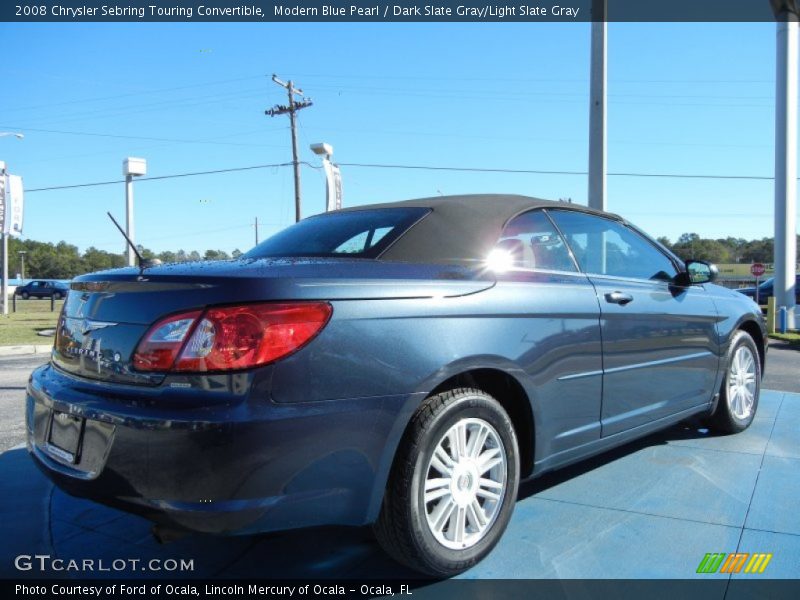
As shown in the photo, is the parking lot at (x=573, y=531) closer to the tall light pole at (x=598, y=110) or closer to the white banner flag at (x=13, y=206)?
the tall light pole at (x=598, y=110)

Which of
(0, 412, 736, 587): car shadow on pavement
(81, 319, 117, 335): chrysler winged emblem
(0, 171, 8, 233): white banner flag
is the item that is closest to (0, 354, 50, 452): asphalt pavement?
(0, 412, 736, 587): car shadow on pavement

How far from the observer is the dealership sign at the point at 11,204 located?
88.3ft

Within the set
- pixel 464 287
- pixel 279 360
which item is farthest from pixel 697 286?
pixel 279 360

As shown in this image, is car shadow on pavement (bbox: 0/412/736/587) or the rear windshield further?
the rear windshield

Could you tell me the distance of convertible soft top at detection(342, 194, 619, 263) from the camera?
282 cm

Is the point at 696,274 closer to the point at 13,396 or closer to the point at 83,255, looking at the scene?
the point at 13,396

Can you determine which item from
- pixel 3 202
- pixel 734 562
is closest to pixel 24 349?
pixel 734 562

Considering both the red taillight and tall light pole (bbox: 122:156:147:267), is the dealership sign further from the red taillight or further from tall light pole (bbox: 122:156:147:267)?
the red taillight

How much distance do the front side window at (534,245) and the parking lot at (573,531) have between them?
121 centimetres

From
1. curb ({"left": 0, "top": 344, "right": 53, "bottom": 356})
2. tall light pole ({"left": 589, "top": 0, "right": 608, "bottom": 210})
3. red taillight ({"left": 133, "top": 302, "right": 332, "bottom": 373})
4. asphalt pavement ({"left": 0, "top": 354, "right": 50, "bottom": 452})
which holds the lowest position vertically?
curb ({"left": 0, "top": 344, "right": 53, "bottom": 356})

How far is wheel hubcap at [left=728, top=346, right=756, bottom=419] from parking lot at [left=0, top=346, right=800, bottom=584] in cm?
54

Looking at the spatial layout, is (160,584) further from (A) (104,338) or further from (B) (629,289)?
(B) (629,289)

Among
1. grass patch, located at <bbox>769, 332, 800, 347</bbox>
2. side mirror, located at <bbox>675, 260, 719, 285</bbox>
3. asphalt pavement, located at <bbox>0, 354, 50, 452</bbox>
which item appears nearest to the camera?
side mirror, located at <bbox>675, 260, 719, 285</bbox>

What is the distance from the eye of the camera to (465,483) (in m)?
2.55
